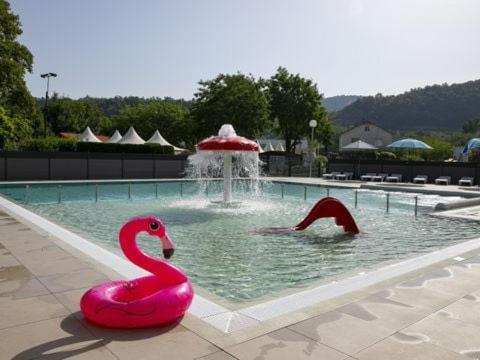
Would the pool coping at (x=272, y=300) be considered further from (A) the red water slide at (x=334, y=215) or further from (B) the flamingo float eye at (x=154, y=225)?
(A) the red water slide at (x=334, y=215)

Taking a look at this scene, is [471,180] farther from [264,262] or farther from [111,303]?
[111,303]

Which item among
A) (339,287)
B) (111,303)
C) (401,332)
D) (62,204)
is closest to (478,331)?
(401,332)

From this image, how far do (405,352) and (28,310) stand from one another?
4.20 meters

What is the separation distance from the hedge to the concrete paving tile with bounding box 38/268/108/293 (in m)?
29.0

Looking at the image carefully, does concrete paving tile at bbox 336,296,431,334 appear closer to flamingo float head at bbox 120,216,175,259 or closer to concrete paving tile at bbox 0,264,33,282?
flamingo float head at bbox 120,216,175,259

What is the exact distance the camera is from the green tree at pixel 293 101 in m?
47.9

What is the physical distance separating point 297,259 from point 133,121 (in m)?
68.7

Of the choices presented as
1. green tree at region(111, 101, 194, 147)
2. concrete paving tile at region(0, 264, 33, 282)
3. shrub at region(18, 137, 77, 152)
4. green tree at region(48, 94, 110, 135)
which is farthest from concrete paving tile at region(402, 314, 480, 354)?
green tree at region(48, 94, 110, 135)

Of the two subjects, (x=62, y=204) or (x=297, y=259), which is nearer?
(x=297, y=259)

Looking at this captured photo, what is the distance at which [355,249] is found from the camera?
10188 mm

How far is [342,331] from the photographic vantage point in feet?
14.8

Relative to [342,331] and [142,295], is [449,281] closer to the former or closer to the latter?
[342,331]

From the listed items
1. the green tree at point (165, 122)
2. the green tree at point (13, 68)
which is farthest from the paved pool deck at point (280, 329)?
the green tree at point (165, 122)

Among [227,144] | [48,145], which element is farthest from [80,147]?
[227,144]
